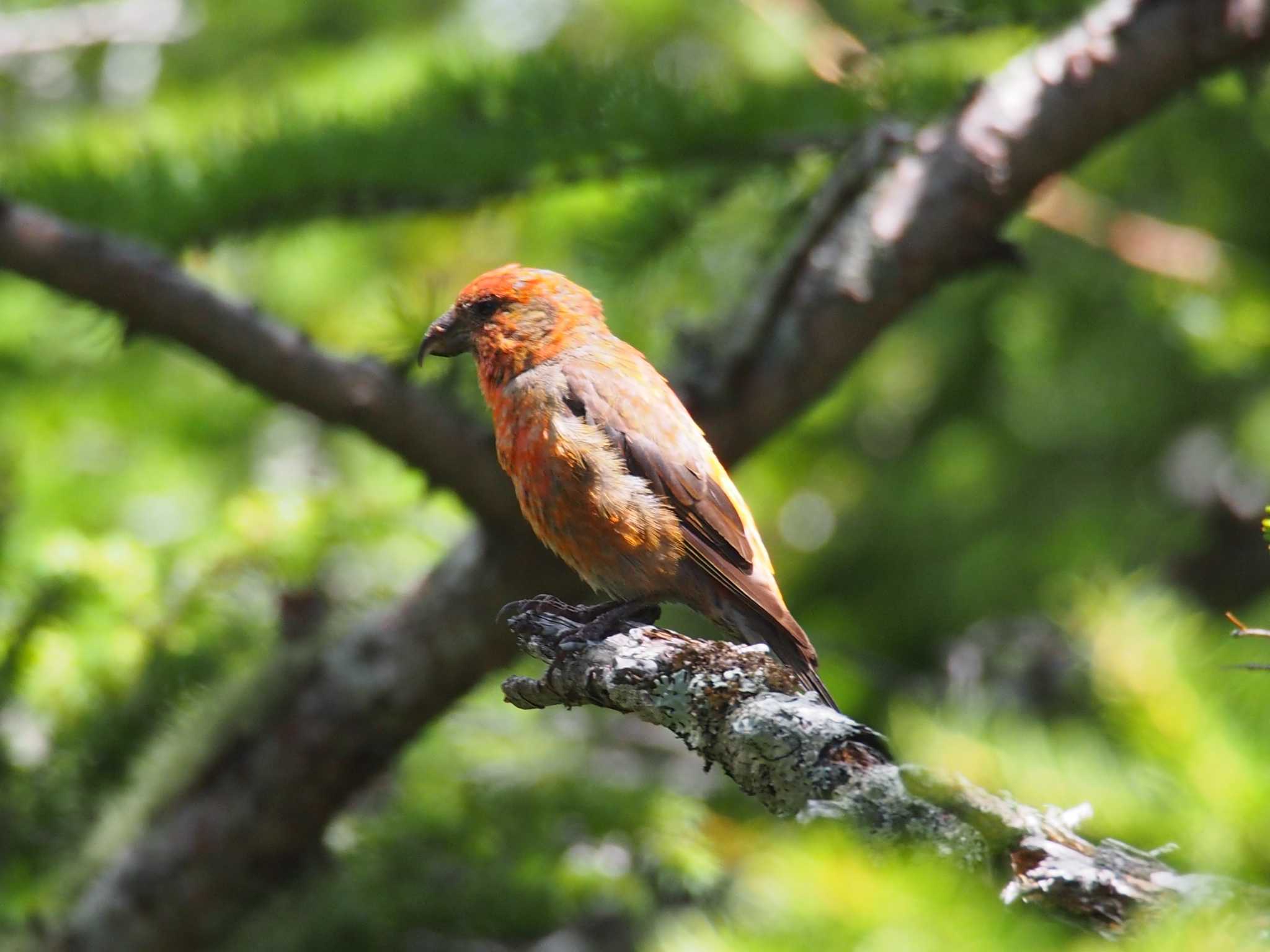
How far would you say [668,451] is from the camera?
3.70 metres

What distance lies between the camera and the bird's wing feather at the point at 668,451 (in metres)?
3.62

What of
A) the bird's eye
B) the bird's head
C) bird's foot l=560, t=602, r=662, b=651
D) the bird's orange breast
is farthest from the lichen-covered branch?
the bird's eye

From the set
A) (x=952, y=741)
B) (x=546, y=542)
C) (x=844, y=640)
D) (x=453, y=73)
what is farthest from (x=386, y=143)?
(x=844, y=640)

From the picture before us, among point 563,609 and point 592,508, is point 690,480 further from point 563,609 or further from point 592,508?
point 563,609

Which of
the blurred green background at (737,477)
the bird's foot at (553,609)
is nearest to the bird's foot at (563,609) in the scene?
the bird's foot at (553,609)

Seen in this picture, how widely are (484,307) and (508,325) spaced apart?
0.09 m

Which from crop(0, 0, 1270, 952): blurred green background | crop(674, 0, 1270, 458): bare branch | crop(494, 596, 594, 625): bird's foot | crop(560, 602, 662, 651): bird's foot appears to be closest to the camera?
crop(0, 0, 1270, 952): blurred green background

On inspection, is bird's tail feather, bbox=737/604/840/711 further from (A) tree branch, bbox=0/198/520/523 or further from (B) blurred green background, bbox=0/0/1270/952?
(A) tree branch, bbox=0/198/520/523

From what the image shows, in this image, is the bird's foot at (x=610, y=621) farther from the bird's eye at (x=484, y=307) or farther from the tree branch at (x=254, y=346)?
the bird's eye at (x=484, y=307)

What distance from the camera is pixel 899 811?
1.91 meters

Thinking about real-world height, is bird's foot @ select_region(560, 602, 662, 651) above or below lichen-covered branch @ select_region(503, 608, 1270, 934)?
below

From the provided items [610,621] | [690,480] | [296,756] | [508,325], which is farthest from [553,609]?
[296,756]

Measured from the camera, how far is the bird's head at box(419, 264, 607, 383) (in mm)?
3992

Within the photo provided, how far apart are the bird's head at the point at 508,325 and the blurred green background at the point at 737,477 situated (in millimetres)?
236
